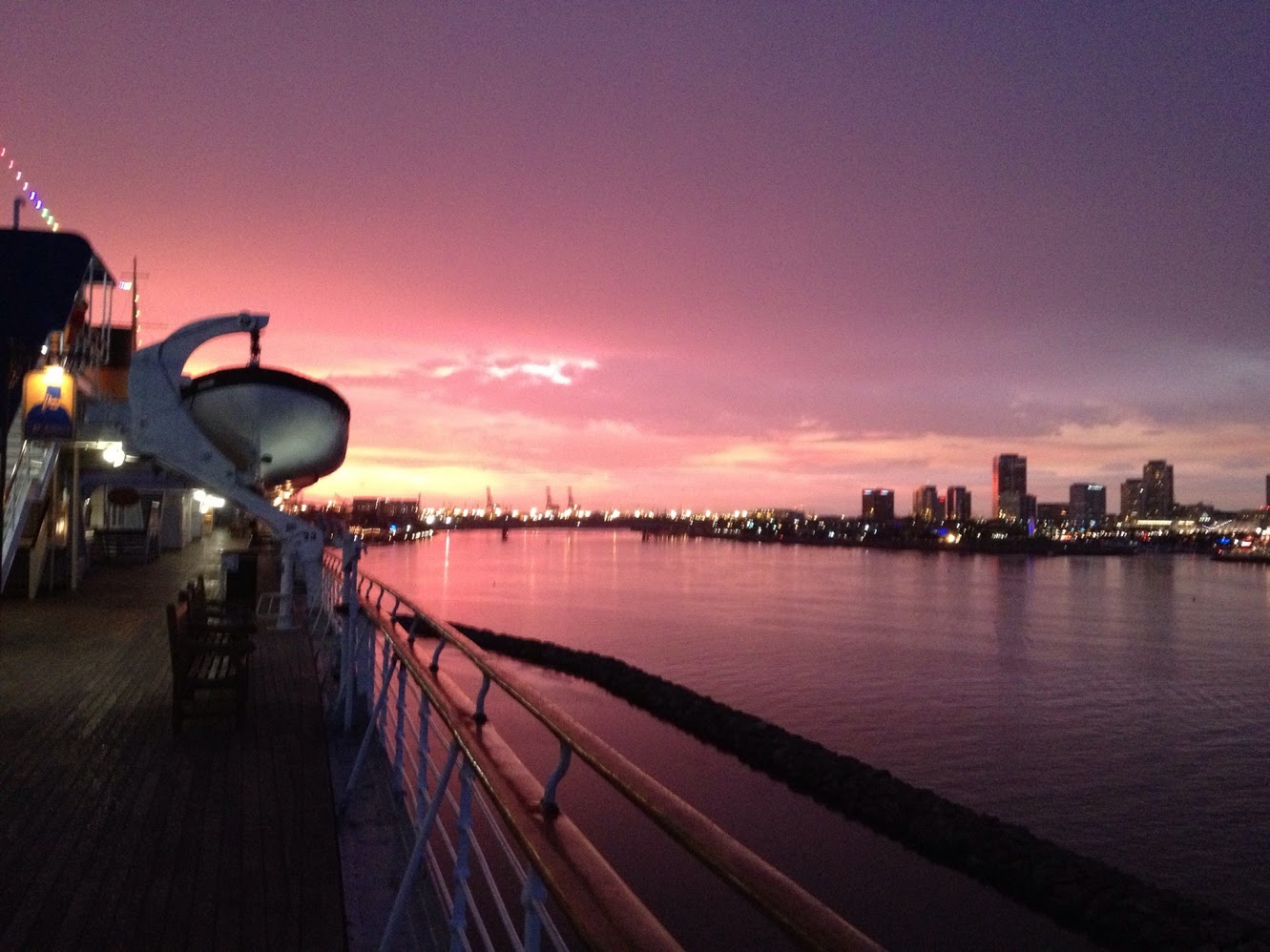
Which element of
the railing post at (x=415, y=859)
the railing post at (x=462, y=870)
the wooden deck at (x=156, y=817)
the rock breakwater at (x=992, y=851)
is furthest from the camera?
the rock breakwater at (x=992, y=851)

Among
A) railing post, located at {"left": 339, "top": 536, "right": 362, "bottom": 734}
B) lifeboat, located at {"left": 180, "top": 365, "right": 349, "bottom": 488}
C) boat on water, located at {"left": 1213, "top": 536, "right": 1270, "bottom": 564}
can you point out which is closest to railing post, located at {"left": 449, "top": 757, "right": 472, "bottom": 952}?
railing post, located at {"left": 339, "top": 536, "right": 362, "bottom": 734}

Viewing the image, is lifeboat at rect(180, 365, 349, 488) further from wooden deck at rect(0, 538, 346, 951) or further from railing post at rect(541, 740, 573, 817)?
railing post at rect(541, 740, 573, 817)

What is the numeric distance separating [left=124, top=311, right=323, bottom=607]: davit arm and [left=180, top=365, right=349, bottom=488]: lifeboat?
24.1 inches

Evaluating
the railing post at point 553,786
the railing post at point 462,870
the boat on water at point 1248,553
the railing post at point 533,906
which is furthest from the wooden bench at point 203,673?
the boat on water at point 1248,553

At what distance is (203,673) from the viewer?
6926 mm

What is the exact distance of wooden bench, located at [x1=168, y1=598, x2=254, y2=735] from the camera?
634 cm

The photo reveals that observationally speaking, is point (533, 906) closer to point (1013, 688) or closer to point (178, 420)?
point (178, 420)

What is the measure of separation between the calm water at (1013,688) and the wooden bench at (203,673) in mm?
10010

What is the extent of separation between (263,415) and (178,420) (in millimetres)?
1790

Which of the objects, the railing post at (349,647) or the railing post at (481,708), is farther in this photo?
the railing post at (349,647)

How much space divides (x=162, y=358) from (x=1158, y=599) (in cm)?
7516

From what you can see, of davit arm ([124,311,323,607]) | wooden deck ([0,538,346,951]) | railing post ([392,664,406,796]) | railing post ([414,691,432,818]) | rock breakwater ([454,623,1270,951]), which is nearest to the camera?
wooden deck ([0,538,346,951])

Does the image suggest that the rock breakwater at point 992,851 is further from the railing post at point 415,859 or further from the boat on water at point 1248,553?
the boat on water at point 1248,553

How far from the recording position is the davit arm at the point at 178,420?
11031 millimetres
